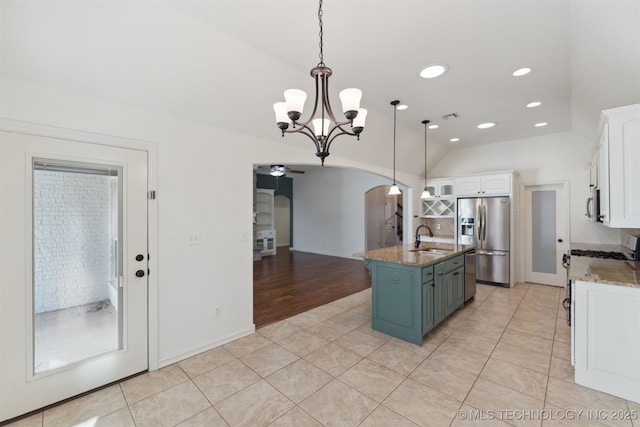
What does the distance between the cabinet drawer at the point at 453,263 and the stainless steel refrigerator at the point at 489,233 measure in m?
1.74

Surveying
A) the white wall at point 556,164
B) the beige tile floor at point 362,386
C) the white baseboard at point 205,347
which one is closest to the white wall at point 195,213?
the white baseboard at point 205,347

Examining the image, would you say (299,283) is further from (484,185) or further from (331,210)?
(484,185)

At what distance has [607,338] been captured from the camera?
2213mm

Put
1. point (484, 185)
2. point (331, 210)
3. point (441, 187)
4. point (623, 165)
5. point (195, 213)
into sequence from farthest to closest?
1. point (331, 210)
2. point (441, 187)
3. point (484, 185)
4. point (195, 213)
5. point (623, 165)

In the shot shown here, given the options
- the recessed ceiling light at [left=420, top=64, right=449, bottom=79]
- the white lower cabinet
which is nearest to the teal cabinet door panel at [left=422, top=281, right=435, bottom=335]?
the white lower cabinet

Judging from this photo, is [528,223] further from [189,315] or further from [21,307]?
[21,307]

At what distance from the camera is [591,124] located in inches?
149

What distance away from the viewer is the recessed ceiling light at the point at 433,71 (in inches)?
104

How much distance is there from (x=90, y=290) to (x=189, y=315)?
873mm

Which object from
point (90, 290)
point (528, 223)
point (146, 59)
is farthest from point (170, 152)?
point (528, 223)

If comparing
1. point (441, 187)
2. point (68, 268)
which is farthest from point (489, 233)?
point (68, 268)

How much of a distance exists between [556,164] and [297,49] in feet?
17.4

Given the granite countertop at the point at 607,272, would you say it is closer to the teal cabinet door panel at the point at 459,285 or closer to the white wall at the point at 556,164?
the teal cabinet door panel at the point at 459,285

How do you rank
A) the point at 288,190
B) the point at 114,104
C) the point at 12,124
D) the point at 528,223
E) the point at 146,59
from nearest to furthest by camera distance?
the point at 12,124 → the point at 146,59 → the point at 114,104 → the point at 528,223 → the point at 288,190
